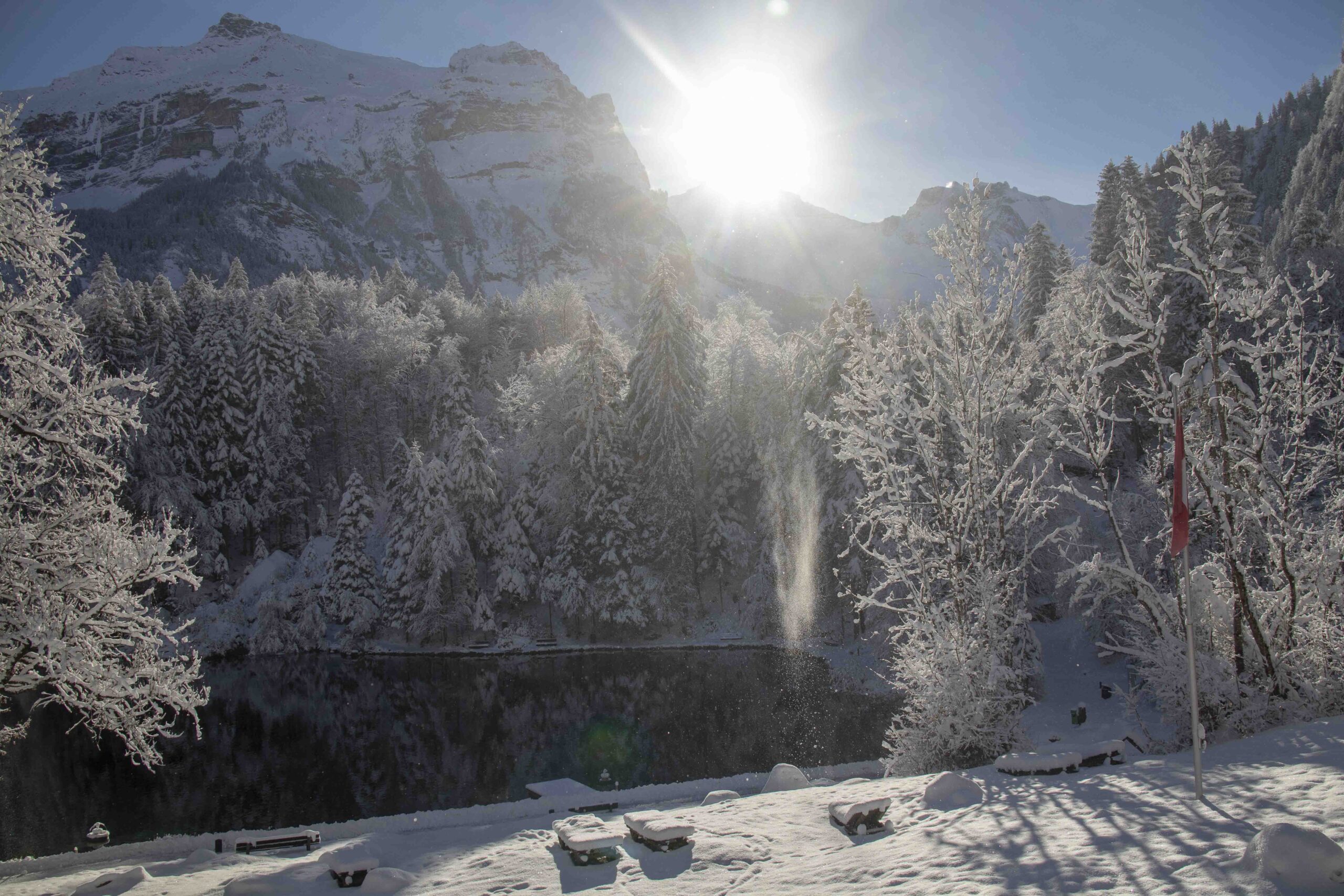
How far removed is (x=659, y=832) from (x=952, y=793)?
3.78 m

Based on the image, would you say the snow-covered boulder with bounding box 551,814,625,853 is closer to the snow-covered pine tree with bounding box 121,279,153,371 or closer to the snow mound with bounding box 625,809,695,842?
the snow mound with bounding box 625,809,695,842

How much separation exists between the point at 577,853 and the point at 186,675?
19.4 ft

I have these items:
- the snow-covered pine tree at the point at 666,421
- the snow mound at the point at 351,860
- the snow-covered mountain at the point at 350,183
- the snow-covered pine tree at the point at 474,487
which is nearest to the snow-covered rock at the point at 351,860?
the snow mound at the point at 351,860

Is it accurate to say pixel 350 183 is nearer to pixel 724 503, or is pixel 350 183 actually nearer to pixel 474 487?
pixel 474 487

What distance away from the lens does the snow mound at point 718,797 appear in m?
12.5

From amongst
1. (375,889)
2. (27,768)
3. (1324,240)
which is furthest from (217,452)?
(1324,240)

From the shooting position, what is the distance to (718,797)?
1278 cm

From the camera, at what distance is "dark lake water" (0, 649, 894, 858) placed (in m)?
18.8

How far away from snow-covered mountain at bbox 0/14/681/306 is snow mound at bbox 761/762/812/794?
122m

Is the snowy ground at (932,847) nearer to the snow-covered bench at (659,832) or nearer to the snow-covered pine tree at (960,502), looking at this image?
the snow-covered bench at (659,832)

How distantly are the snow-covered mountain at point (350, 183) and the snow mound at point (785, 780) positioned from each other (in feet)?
401

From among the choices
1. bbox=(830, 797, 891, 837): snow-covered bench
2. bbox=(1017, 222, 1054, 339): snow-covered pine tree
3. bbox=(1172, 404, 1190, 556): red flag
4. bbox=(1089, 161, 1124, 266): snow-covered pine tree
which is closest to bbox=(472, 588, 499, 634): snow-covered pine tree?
bbox=(830, 797, 891, 837): snow-covered bench

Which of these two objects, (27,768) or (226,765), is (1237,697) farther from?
(27,768)

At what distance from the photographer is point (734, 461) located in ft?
129
